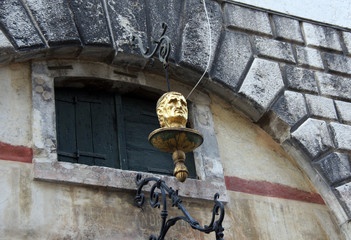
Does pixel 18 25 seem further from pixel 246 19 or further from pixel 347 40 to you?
pixel 347 40

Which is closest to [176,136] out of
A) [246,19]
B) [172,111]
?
[172,111]

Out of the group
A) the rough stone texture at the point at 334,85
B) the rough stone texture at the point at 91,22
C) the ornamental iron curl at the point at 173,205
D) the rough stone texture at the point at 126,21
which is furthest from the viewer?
the rough stone texture at the point at 334,85

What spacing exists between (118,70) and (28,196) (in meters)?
1.38

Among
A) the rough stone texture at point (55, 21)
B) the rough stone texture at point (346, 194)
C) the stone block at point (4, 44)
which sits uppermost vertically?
the rough stone texture at point (55, 21)

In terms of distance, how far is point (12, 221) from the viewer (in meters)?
5.18

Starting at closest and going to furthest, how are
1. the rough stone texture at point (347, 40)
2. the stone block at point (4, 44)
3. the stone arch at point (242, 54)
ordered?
the stone block at point (4, 44)
the stone arch at point (242, 54)
the rough stone texture at point (347, 40)

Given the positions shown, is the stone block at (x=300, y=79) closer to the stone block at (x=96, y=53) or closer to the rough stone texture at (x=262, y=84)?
the rough stone texture at (x=262, y=84)

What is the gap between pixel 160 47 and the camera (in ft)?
19.7

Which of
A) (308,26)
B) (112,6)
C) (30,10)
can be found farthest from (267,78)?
(30,10)

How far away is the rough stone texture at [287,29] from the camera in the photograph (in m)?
7.02

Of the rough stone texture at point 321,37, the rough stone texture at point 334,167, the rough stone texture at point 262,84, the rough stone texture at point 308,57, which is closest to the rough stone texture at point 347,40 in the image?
the rough stone texture at point 321,37

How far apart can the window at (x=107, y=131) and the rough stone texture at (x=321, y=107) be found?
1.12 metres

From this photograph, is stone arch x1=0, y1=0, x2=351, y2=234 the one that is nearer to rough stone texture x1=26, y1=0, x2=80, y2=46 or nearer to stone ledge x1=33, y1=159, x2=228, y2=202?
rough stone texture x1=26, y1=0, x2=80, y2=46

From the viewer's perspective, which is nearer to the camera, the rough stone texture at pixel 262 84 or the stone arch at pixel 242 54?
the stone arch at pixel 242 54
